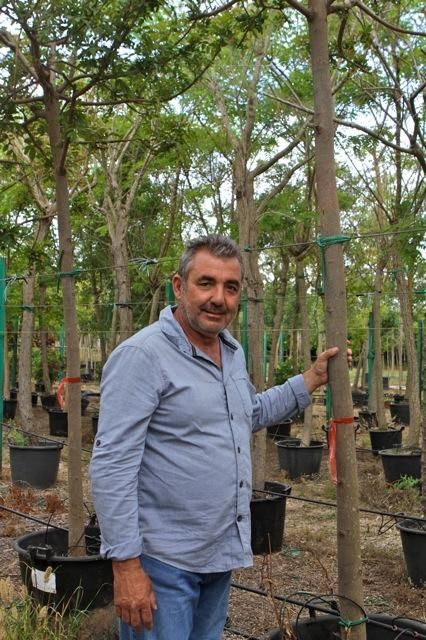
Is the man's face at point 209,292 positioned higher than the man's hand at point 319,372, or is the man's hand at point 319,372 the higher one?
the man's face at point 209,292

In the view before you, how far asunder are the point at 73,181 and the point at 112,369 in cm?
1012

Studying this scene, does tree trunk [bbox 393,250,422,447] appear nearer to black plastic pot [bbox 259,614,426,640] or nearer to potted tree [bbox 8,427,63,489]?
potted tree [bbox 8,427,63,489]

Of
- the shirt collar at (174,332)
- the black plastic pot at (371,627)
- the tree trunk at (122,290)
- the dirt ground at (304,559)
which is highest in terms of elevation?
the tree trunk at (122,290)

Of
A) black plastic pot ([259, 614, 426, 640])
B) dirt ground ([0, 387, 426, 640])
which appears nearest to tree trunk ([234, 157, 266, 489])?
dirt ground ([0, 387, 426, 640])

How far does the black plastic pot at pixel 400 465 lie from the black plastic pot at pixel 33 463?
11.8 ft

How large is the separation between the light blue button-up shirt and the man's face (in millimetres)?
87

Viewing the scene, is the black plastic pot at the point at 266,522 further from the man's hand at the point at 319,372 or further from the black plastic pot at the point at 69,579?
the man's hand at the point at 319,372

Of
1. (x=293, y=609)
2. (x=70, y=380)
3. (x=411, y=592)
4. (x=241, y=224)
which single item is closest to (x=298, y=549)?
(x=411, y=592)

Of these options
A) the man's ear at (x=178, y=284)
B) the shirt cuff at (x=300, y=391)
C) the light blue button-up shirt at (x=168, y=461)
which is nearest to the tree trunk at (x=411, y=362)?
the shirt cuff at (x=300, y=391)

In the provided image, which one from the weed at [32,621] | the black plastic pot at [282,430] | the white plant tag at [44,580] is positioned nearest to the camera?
the weed at [32,621]

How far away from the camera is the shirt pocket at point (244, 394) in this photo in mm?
2551

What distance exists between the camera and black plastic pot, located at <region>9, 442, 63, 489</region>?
7988 millimetres

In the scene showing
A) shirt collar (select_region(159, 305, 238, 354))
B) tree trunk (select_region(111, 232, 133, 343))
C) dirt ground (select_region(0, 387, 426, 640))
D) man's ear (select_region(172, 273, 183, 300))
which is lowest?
dirt ground (select_region(0, 387, 426, 640))

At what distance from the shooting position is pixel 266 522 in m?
5.67
